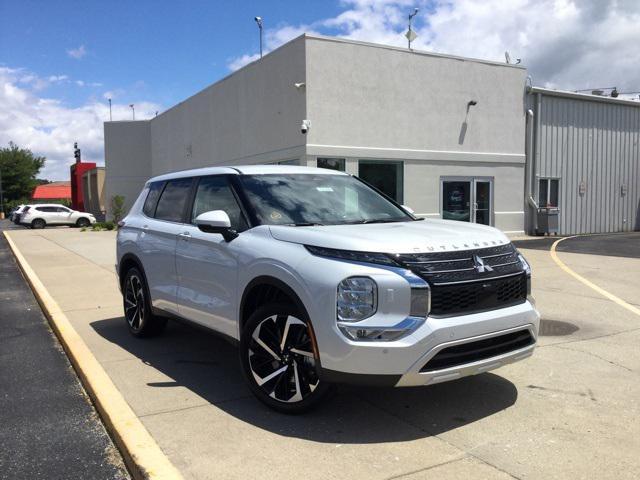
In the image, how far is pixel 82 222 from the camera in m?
37.6

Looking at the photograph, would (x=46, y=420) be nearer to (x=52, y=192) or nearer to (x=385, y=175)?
(x=385, y=175)

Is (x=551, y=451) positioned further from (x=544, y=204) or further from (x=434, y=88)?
(x=544, y=204)

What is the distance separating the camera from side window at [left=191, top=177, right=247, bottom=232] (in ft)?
15.8

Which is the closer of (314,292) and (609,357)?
(314,292)

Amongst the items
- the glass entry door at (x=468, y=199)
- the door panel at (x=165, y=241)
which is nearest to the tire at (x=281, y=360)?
the door panel at (x=165, y=241)

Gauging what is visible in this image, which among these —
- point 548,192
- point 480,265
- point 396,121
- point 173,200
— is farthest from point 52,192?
point 480,265

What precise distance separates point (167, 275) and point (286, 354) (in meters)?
2.08

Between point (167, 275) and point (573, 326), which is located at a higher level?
point (167, 275)

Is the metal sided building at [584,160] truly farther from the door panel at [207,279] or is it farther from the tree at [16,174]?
the tree at [16,174]

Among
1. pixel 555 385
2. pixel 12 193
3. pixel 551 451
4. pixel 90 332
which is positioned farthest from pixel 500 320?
pixel 12 193

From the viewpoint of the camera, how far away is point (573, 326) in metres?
6.77

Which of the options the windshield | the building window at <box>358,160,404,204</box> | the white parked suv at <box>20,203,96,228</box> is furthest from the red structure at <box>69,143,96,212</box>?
the windshield

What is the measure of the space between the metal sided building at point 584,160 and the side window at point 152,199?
16.4 m

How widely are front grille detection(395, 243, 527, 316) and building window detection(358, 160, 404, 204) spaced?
13.1 metres
